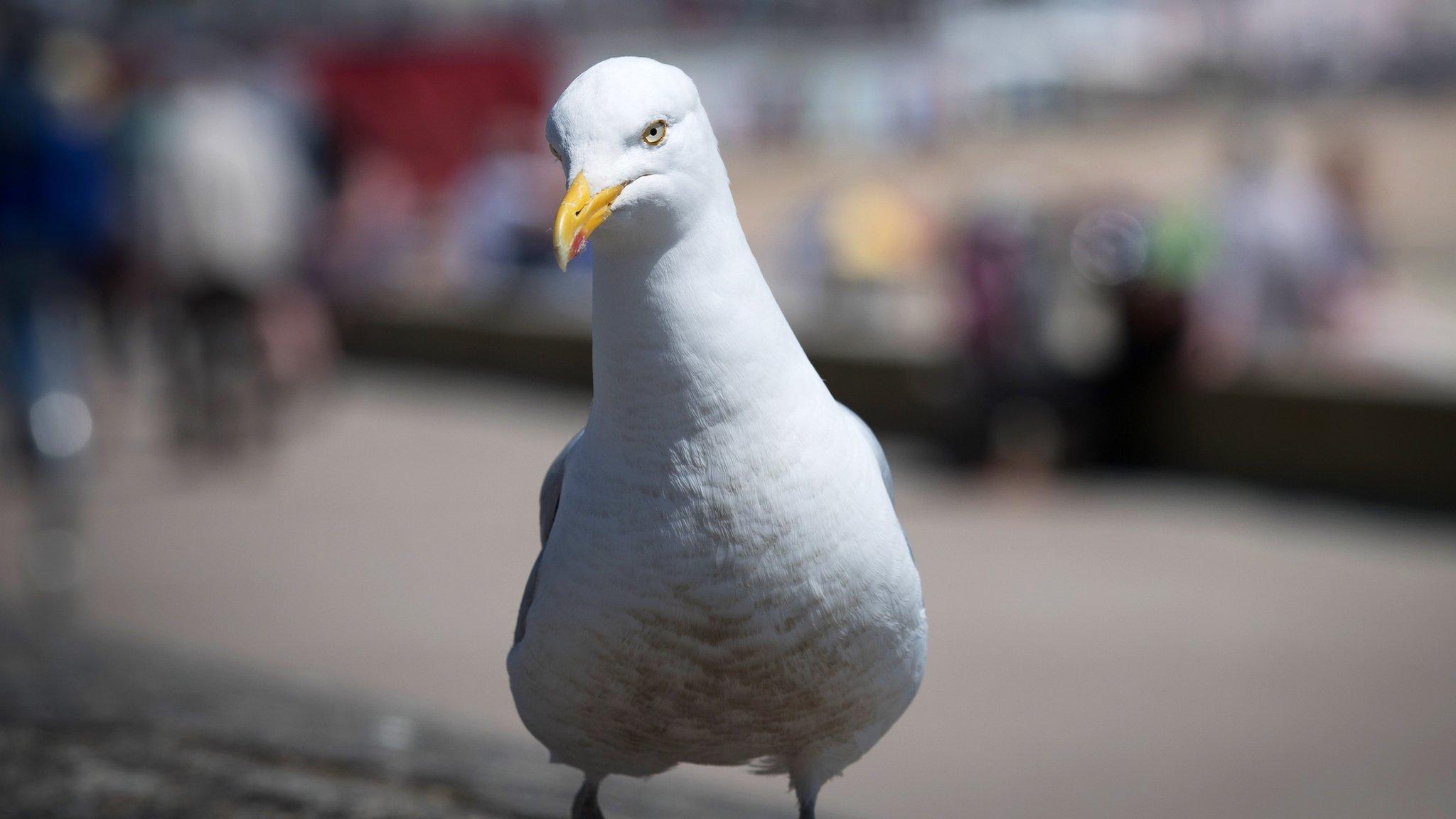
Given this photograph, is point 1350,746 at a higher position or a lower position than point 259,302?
lower

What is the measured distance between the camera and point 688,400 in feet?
7.74

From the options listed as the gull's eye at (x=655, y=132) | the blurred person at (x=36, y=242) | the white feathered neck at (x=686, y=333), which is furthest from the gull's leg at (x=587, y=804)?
the blurred person at (x=36, y=242)

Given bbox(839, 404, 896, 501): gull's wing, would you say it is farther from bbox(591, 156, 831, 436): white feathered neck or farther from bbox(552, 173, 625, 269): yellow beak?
bbox(552, 173, 625, 269): yellow beak

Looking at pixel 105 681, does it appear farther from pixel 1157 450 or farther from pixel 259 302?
pixel 1157 450

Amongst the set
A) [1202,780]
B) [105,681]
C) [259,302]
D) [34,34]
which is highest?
[34,34]

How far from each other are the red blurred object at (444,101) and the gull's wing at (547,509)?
874 inches

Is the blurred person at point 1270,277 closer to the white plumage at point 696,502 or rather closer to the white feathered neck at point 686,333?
the white plumage at point 696,502

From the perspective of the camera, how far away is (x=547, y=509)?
9.23 ft

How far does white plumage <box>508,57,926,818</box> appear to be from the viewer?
231 centimetres

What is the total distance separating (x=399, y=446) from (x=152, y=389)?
3344 mm

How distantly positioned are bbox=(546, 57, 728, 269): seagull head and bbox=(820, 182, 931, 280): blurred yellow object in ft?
32.9

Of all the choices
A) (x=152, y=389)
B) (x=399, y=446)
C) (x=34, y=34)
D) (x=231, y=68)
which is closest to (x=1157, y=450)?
(x=399, y=446)

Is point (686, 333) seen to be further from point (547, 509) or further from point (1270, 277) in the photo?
point (1270, 277)

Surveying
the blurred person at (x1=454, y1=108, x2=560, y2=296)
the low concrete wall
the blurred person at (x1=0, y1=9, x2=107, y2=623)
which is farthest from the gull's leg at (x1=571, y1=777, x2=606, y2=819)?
the blurred person at (x1=454, y1=108, x2=560, y2=296)
